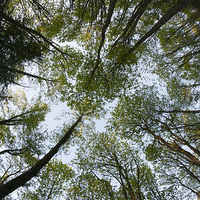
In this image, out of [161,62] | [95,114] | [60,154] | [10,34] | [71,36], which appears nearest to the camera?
[10,34]

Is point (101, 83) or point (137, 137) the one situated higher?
point (101, 83)

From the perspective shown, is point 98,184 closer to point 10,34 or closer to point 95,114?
point 95,114

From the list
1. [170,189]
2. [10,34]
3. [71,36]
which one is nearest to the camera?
[10,34]

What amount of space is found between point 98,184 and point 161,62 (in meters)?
9.89

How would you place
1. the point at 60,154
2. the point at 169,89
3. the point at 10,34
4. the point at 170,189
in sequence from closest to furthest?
the point at 10,34, the point at 170,189, the point at 169,89, the point at 60,154

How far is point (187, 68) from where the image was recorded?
7.89 m

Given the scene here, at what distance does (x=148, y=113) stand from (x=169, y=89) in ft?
8.94

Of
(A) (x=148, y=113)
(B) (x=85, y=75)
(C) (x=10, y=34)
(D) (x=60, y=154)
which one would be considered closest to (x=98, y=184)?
(D) (x=60, y=154)

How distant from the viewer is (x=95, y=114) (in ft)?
44.0

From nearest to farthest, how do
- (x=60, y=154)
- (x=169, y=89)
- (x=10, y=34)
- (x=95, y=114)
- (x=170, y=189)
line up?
(x=10, y=34) → (x=170, y=189) → (x=169, y=89) → (x=60, y=154) → (x=95, y=114)

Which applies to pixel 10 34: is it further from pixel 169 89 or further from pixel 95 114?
pixel 95 114

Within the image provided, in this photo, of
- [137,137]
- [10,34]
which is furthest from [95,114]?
[10,34]

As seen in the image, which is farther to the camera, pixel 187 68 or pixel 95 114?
pixel 95 114

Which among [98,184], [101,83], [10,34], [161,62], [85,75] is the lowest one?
[98,184]
